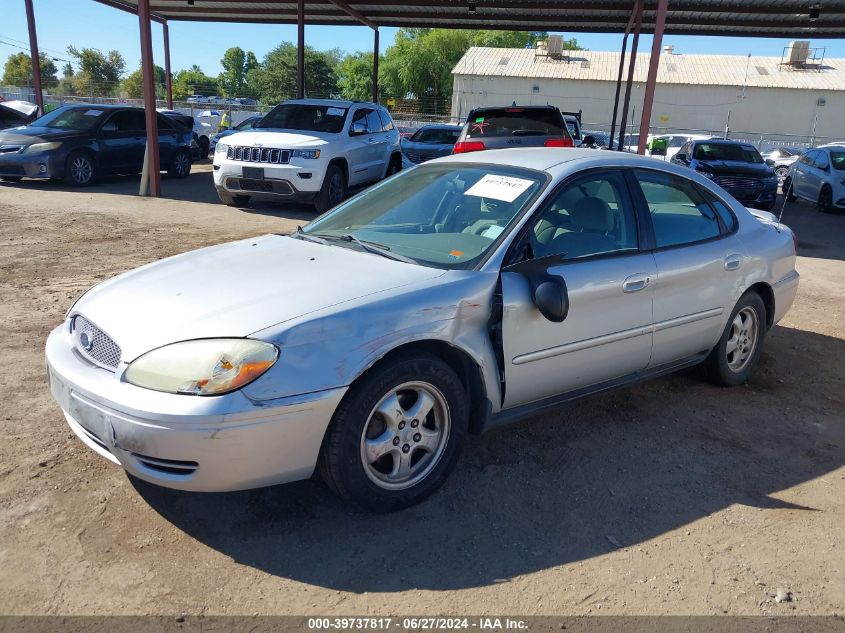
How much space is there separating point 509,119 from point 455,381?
9940mm

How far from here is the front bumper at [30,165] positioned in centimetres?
1338

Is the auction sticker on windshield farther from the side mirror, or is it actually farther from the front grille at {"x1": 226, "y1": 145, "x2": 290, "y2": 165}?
the front grille at {"x1": 226, "y1": 145, "x2": 290, "y2": 165}

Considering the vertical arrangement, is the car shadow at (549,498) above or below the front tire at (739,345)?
below

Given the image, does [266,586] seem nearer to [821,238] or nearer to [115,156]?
[821,238]

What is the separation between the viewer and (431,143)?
63.2 ft

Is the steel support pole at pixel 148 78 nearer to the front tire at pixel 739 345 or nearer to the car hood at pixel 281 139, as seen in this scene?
the car hood at pixel 281 139

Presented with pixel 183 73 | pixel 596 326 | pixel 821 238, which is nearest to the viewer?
pixel 596 326

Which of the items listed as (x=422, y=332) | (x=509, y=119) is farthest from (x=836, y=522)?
(x=509, y=119)

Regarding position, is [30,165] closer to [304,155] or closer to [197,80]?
[304,155]

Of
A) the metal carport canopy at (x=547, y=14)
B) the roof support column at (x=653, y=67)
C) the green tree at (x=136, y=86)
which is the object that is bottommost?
the green tree at (x=136, y=86)

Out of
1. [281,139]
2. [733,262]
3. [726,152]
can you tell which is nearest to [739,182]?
[726,152]

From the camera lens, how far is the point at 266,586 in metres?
2.72

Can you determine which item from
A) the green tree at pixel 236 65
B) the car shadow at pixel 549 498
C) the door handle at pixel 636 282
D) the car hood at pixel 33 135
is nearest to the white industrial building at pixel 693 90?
the car hood at pixel 33 135

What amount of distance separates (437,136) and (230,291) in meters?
17.3
